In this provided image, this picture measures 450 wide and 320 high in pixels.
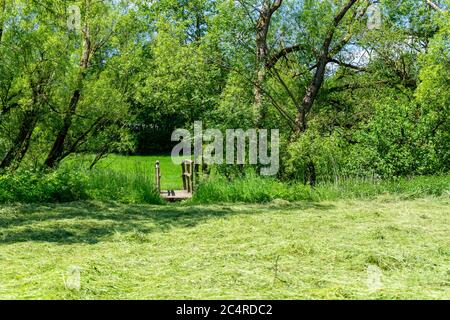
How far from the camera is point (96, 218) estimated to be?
26.5 ft

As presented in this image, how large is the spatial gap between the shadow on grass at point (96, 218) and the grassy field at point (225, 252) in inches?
0.6

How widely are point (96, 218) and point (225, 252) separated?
3.11 m

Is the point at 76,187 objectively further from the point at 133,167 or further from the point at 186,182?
the point at 186,182

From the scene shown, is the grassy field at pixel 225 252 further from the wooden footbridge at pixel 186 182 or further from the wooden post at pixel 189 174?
the wooden post at pixel 189 174

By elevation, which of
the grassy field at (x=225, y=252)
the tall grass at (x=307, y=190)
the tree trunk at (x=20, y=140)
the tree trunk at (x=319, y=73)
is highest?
the tree trunk at (x=319, y=73)

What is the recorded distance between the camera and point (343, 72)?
16844 mm

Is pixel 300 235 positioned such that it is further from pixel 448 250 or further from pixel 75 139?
pixel 75 139

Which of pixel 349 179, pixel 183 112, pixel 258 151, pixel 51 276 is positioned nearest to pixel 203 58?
pixel 183 112

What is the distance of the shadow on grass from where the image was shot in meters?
6.71

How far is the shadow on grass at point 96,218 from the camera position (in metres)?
6.71

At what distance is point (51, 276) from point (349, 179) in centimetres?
777

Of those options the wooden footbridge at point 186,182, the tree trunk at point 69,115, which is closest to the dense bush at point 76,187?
the wooden footbridge at point 186,182

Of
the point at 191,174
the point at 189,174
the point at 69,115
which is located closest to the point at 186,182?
the point at 189,174

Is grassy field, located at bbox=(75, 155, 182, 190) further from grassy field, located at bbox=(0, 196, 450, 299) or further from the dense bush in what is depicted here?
grassy field, located at bbox=(0, 196, 450, 299)
